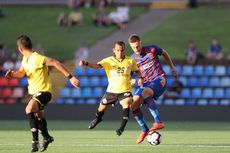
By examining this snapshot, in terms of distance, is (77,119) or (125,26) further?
(125,26)

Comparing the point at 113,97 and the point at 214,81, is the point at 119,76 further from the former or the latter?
the point at 214,81

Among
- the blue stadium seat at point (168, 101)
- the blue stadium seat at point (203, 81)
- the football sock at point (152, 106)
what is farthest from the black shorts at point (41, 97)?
the blue stadium seat at point (203, 81)

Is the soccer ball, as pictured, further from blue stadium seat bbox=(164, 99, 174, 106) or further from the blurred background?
blue stadium seat bbox=(164, 99, 174, 106)

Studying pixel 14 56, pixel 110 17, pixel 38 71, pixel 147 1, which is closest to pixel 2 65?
pixel 14 56

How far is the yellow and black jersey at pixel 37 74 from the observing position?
14.8 metres

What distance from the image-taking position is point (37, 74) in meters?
14.9

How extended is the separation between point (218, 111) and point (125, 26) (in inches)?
545

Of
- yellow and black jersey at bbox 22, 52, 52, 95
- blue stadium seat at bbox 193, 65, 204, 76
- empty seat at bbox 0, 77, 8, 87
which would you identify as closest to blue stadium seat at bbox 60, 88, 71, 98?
empty seat at bbox 0, 77, 8, 87

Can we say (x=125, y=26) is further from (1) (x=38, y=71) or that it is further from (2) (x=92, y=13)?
(1) (x=38, y=71)

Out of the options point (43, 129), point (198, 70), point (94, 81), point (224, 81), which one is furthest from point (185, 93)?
point (43, 129)

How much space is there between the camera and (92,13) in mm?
45500

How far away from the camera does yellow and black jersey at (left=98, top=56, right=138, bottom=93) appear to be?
17625 millimetres

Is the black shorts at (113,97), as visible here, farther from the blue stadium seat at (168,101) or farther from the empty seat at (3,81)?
the empty seat at (3,81)

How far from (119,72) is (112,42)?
2373 cm
